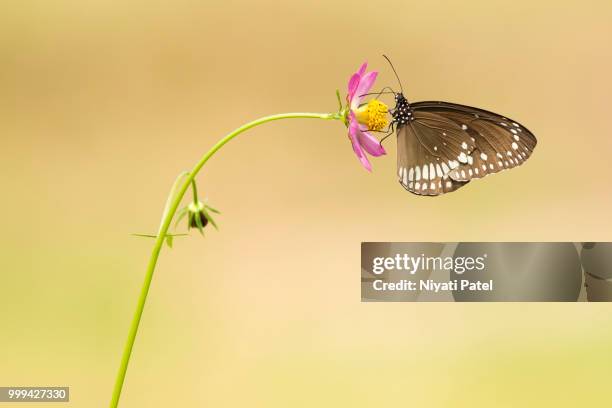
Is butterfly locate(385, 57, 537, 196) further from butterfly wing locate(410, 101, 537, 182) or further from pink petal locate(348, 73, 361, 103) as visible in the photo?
pink petal locate(348, 73, 361, 103)

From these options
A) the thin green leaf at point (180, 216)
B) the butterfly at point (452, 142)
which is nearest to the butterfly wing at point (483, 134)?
the butterfly at point (452, 142)

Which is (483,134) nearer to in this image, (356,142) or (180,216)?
(356,142)

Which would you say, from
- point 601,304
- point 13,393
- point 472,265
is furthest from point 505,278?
point 13,393

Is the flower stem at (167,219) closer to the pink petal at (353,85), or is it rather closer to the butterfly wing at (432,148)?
the pink petal at (353,85)

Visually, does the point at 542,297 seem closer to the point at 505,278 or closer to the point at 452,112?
the point at 505,278

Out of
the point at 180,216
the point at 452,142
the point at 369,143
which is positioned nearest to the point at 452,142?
the point at 452,142

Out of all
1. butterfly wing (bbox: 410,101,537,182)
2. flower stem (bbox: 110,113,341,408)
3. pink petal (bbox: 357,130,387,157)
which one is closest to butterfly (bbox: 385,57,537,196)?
butterfly wing (bbox: 410,101,537,182)
